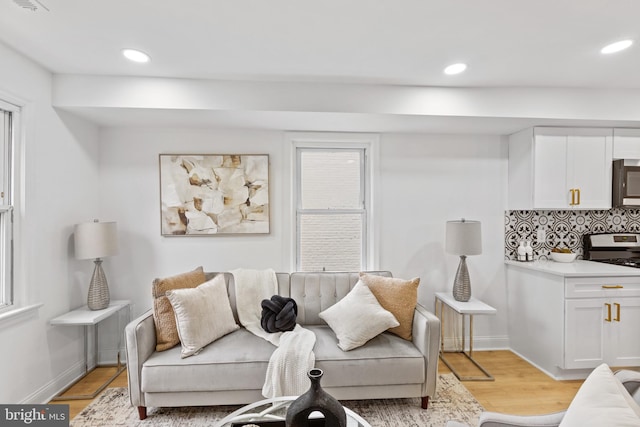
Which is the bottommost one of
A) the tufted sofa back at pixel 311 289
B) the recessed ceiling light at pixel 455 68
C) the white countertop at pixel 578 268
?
the tufted sofa back at pixel 311 289

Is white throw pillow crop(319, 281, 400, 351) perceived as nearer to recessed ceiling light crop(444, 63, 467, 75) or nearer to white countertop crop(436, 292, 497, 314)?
white countertop crop(436, 292, 497, 314)

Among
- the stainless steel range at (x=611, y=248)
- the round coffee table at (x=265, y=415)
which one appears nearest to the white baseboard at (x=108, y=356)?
the round coffee table at (x=265, y=415)

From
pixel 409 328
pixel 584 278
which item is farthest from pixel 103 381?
pixel 584 278

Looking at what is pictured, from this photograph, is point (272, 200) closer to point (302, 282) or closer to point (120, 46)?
point (302, 282)

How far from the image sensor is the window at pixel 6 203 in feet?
7.14

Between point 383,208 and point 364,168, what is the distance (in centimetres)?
46

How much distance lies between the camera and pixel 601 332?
8.84 ft

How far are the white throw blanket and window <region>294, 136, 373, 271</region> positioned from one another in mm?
578

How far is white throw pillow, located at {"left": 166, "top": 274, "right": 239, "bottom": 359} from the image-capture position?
224cm

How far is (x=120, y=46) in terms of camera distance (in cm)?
208

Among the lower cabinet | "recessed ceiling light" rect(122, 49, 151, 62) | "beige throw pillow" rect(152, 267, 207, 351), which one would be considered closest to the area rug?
"beige throw pillow" rect(152, 267, 207, 351)

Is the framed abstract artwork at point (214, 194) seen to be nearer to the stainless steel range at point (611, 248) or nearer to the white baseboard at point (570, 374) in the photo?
the white baseboard at point (570, 374)

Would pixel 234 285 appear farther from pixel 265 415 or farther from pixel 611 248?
pixel 611 248

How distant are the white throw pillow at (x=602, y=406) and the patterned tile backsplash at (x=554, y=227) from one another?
2419mm
